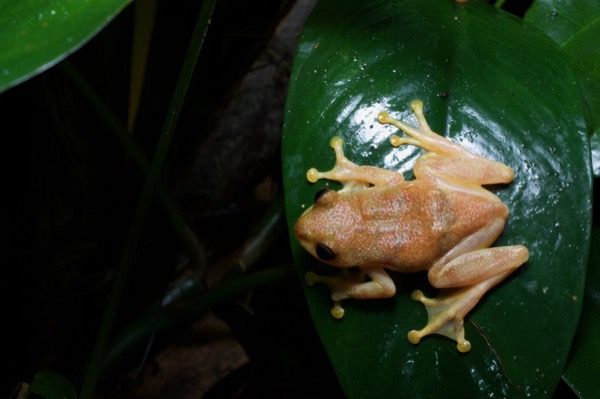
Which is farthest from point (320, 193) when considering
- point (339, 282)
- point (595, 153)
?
point (595, 153)

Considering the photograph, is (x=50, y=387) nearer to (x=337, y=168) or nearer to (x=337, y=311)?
(x=337, y=311)

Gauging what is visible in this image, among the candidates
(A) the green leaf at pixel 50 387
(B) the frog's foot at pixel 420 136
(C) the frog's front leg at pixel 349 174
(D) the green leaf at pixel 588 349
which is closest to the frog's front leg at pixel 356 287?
(C) the frog's front leg at pixel 349 174

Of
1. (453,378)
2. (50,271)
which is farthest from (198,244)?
(453,378)

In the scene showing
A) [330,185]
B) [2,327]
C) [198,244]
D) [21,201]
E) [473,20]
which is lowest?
[2,327]

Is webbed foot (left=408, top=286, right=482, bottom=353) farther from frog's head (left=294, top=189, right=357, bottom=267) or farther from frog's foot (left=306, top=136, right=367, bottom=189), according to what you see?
frog's foot (left=306, top=136, right=367, bottom=189)

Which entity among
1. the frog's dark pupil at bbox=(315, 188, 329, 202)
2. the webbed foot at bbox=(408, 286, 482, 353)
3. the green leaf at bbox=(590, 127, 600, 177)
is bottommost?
the webbed foot at bbox=(408, 286, 482, 353)

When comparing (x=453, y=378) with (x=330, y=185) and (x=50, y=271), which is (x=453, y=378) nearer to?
(x=330, y=185)

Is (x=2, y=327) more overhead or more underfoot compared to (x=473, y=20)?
more underfoot

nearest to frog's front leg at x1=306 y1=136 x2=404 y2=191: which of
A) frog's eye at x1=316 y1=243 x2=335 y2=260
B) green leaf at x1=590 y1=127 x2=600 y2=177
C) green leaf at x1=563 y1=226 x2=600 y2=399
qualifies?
frog's eye at x1=316 y1=243 x2=335 y2=260
